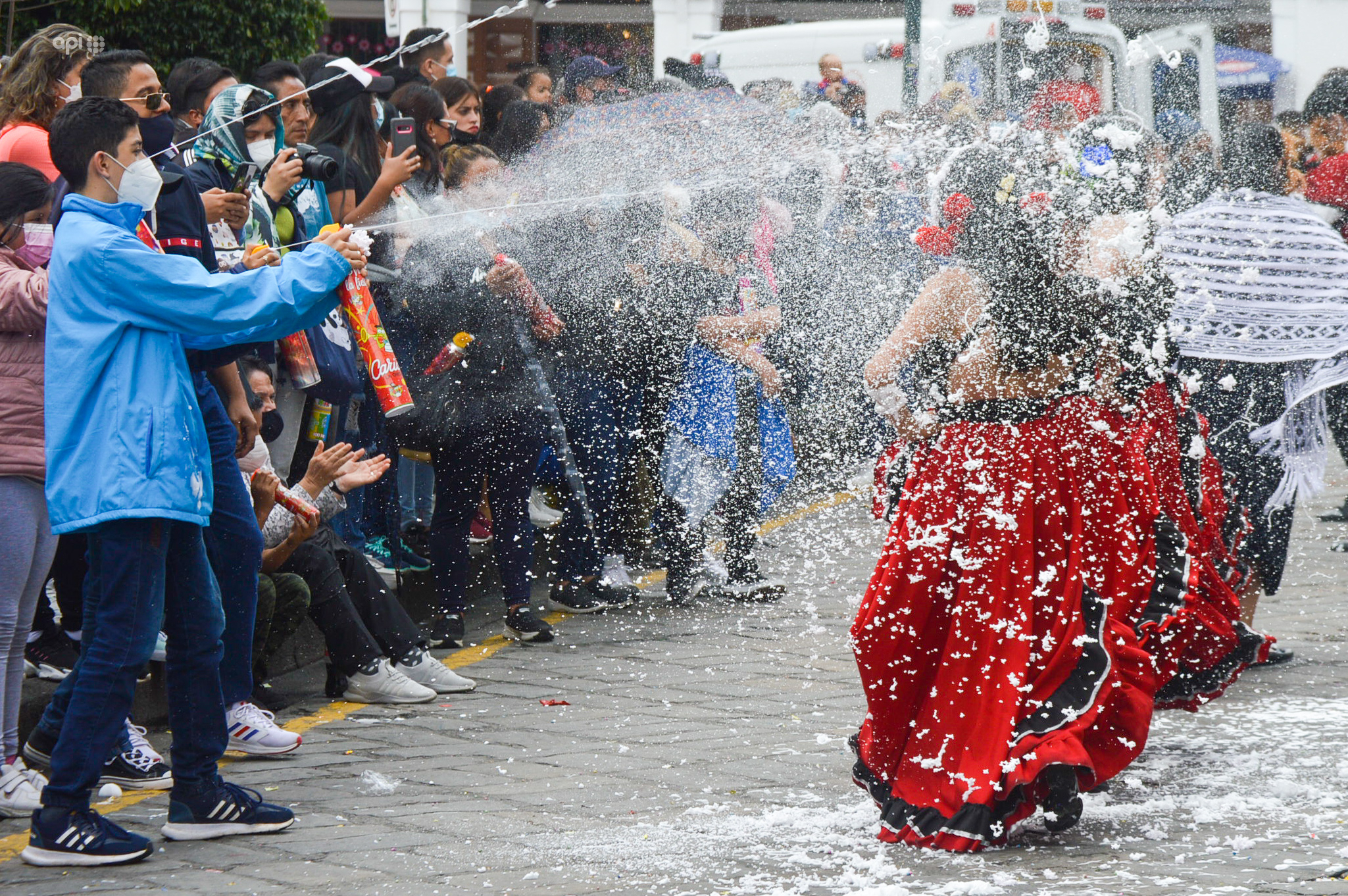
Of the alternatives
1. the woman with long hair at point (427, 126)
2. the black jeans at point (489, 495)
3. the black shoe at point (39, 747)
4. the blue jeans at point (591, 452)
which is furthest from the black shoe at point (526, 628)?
the black shoe at point (39, 747)

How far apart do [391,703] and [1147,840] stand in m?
2.49

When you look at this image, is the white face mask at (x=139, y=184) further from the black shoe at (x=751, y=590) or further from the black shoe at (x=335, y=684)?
the black shoe at (x=751, y=590)

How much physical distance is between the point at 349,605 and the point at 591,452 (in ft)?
5.97

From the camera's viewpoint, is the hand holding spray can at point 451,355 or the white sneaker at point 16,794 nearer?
the white sneaker at point 16,794

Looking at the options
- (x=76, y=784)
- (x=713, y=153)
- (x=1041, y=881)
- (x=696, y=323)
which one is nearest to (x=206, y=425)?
(x=76, y=784)

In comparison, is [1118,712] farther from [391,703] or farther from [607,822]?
[391,703]

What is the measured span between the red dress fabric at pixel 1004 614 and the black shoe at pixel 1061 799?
5cm

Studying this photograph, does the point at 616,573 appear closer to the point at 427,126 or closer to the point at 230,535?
the point at 427,126

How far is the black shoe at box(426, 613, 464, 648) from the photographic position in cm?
613

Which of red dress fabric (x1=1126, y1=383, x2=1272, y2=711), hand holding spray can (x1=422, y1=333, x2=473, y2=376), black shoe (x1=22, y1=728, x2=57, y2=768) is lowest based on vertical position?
black shoe (x1=22, y1=728, x2=57, y2=768)

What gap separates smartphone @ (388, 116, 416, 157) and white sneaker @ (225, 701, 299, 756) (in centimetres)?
218

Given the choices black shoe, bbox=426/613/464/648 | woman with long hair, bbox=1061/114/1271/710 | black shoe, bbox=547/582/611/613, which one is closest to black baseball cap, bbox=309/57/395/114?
black shoe, bbox=426/613/464/648

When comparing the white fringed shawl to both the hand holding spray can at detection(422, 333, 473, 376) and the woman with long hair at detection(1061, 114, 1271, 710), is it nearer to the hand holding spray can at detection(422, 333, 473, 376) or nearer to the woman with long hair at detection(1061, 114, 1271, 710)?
the woman with long hair at detection(1061, 114, 1271, 710)

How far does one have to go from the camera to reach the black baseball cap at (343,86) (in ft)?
20.9
